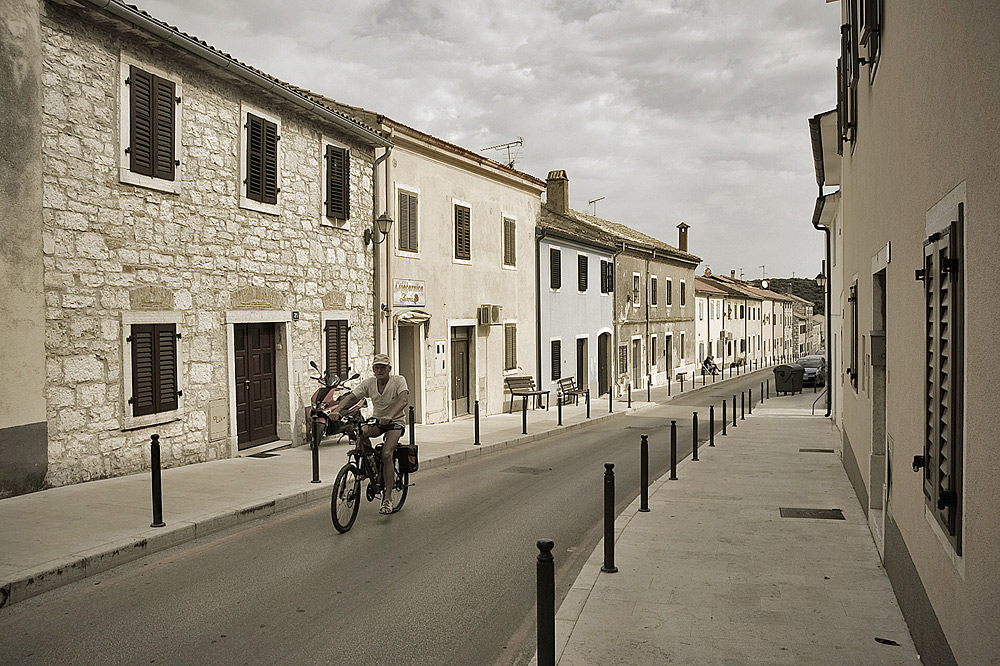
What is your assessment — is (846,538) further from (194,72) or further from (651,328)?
(651,328)

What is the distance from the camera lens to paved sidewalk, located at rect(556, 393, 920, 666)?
192 inches

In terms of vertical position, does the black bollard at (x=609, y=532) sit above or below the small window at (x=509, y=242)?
below

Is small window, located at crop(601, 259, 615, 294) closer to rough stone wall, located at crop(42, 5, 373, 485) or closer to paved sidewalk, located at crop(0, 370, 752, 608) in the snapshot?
rough stone wall, located at crop(42, 5, 373, 485)

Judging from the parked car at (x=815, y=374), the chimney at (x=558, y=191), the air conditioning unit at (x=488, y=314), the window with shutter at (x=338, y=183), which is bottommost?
the parked car at (x=815, y=374)

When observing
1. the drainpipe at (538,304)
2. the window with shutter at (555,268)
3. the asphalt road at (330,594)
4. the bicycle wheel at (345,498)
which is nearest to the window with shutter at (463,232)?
the drainpipe at (538,304)

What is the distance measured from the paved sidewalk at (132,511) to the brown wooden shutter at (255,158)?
4459 millimetres

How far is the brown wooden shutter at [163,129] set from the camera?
36.0ft

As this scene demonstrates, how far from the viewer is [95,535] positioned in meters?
7.37

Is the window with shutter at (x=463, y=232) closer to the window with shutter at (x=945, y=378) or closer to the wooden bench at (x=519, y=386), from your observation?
the wooden bench at (x=519, y=386)

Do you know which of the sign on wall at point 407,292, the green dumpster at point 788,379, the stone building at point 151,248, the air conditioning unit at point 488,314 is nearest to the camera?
the stone building at point 151,248

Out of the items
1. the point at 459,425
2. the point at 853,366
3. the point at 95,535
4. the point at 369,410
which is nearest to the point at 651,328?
the point at 459,425

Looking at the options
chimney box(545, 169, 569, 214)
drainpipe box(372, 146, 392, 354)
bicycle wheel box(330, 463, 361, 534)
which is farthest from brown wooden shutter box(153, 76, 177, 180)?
chimney box(545, 169, 569, 214)

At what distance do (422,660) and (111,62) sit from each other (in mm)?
9034

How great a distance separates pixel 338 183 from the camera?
15.6 m
